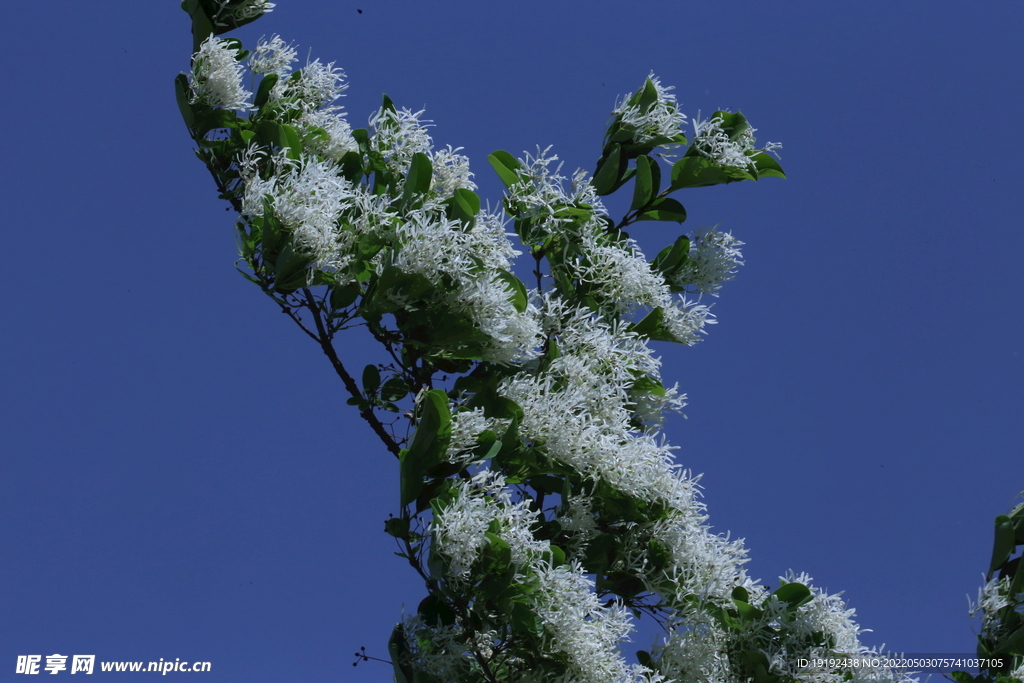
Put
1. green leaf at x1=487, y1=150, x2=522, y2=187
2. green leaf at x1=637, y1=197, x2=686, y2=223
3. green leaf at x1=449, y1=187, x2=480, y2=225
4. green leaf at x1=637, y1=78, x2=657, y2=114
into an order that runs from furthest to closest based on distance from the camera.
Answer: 1. green leaf at x1=637, y1=197, x2=686, y2=223
2. green leaf at x1=637, y1=78, x2=657, y2=114
3. green leaf at x1=487, y1=150, x2=522, y2=187
4. green leaf at x1=449, y1=187, x2=480, y2=225

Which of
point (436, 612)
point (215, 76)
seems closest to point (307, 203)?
point (215, 76)

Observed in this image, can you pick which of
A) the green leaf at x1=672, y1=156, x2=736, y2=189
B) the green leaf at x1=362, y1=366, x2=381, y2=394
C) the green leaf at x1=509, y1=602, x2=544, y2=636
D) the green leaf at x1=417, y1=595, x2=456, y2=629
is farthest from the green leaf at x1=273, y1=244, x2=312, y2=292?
the green leaf at x1=672, y1=156, x2=736, y2=189

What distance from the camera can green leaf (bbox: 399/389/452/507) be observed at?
7.35 ft

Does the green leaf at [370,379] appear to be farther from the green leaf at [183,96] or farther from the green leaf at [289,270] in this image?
the green leaf at [183,96]

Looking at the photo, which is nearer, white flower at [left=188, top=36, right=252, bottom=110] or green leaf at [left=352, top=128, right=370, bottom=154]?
white flower at [left=188, top=36, right=252, bottom=110]

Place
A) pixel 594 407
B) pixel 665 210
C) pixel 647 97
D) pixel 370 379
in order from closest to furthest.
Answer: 1. pixel 594 407
2. pixel 370 379
3. pixel 647 97
4. pixel 665 210

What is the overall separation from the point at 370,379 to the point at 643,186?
1226 mm

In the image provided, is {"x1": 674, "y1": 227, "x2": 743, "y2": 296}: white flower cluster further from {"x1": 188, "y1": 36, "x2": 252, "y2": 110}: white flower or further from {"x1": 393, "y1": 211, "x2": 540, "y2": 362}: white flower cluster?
{"x1": 188, "y1": 36, "x2": 252, "y2": 110}: white flower

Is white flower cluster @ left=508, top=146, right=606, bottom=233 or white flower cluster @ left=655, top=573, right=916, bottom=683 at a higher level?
white flower cluster @ left=508, top=146, right=606, bottom=233

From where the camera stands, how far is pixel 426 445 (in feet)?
7.52

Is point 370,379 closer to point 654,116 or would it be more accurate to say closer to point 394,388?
point 394,388

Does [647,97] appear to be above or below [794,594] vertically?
above

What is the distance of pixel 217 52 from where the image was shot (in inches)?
103

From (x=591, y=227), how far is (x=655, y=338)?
482mm
